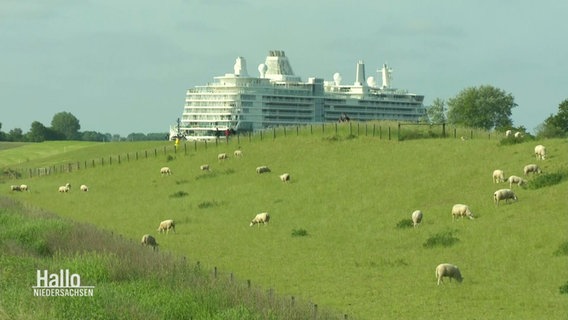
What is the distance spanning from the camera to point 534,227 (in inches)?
1272

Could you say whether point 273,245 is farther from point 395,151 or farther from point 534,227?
point 395,151

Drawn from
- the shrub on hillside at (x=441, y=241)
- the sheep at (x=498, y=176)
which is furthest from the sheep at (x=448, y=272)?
the sheep at (x=498, y=176)

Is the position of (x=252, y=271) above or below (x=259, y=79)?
below

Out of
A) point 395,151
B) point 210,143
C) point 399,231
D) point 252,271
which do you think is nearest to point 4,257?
point 252,271

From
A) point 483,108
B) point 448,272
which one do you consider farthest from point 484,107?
point 448,272

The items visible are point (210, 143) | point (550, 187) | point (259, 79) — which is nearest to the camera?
point (550, 187)

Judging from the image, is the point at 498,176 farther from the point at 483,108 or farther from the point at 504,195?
the point at 483,108

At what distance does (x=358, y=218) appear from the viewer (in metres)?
40.3

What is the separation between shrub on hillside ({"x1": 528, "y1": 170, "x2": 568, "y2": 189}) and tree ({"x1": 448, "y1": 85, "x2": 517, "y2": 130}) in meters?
74.8

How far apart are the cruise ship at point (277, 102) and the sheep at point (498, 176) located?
98.2 metres

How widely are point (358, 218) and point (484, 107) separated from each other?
257ft

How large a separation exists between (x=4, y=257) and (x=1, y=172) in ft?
229

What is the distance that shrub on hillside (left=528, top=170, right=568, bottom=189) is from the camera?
1521 inches

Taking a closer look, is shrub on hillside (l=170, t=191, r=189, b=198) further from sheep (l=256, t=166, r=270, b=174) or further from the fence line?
the fence line
